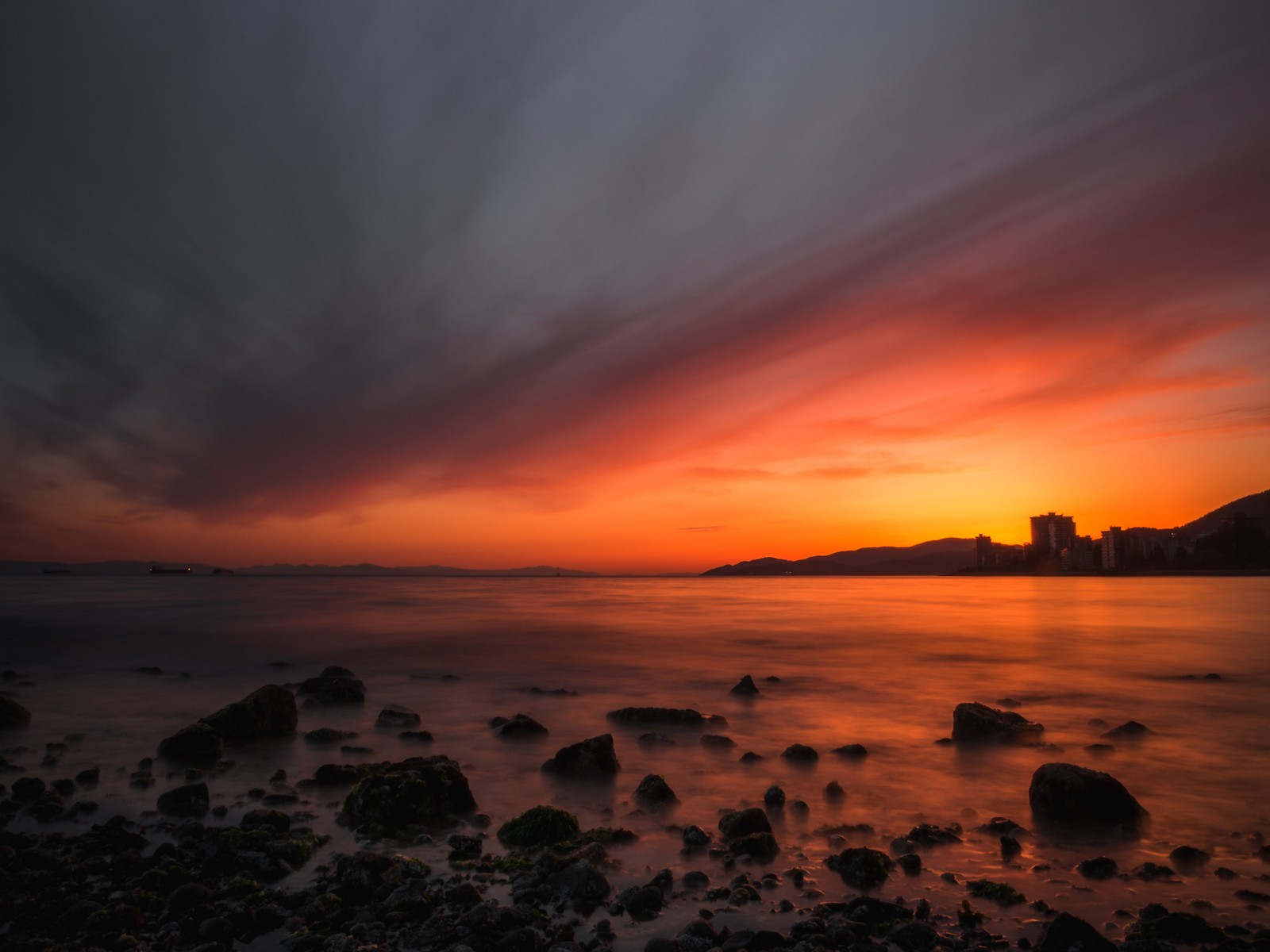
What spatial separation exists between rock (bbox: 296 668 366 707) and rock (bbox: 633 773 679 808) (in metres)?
10.1

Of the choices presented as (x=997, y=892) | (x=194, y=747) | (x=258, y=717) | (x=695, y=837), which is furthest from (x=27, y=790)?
(x=997, y=892)

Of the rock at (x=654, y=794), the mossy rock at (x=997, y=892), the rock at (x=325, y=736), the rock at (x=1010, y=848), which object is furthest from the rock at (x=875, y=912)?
the rock at (x=325, y=736)

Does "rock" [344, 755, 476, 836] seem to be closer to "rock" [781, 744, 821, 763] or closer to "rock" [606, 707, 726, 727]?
"rock" [781, 744, 821, 763]

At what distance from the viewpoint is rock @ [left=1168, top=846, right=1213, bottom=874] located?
6902 mm

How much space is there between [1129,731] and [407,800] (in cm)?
1379

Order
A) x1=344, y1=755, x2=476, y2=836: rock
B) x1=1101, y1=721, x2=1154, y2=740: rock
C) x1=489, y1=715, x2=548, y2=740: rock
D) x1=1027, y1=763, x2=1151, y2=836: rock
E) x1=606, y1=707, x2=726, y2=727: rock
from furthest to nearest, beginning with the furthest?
1. x1=606, y1=707, x2=726, y2=727: rock
2. x1=1101, y1=721, x2=1154, y2=740: rock
3. x1=489, y1=715, x2=548, y2=740: rock
4. x1=1027, y1=763, x2=1151, y2=836: rock
5. x1=344, y1=755, x2=476, y2=836: rock

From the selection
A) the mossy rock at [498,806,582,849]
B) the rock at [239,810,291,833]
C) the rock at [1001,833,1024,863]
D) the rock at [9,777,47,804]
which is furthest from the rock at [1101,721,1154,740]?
the rock at [9,777,47,804]

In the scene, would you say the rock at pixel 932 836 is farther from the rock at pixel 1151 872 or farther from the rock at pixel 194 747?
the rock at pixel 194 747

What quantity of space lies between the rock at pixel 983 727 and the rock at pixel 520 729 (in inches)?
307

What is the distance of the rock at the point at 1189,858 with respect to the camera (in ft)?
22.6

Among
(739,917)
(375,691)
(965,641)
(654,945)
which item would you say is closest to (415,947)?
(654,945)

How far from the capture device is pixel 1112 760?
11516mm

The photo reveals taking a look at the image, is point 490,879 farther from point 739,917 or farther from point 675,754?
point 675,754

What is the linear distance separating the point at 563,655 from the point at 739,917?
22398mm
